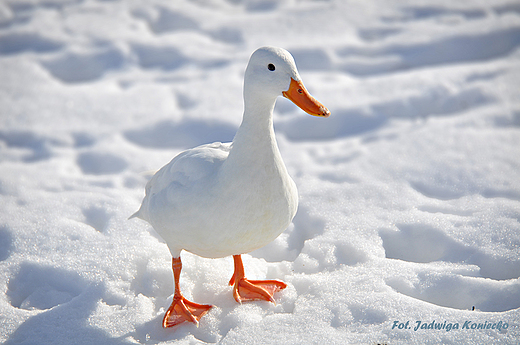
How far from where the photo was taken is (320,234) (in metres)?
3.69

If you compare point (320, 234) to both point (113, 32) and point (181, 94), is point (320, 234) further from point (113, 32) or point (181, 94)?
point (113, 32)

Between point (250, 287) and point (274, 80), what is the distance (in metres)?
1.58

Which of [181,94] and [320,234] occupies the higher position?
[181,94]

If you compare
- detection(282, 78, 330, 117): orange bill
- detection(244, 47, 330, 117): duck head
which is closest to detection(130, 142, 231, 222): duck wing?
detection(244, 47, 330, 117): duck head

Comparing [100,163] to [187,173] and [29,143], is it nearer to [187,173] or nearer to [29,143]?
[29,143]

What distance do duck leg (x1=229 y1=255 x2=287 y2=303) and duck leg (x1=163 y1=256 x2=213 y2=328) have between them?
0.25m

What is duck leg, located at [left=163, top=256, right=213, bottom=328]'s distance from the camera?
2.91 metres

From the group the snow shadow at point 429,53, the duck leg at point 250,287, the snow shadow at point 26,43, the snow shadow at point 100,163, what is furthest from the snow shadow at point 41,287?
the snow shadow at point 429,53

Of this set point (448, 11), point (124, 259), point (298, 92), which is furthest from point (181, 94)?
point (448, 11)

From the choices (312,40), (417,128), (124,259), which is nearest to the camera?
(124,259)

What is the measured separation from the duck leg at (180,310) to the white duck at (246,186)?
0.01 meters

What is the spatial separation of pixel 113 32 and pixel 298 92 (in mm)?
5547

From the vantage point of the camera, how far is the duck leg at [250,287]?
312cm

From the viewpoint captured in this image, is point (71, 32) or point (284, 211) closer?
point (284, 211)
